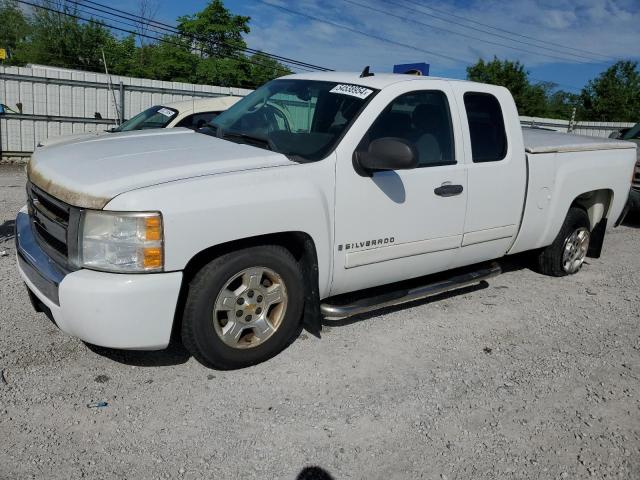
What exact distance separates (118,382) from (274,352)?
96cm

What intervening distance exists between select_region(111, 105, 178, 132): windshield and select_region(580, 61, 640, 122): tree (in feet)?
139

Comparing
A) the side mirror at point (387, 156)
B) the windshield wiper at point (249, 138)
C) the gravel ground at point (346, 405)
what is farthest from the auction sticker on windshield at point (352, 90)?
the gravel ground at point (346, 405)


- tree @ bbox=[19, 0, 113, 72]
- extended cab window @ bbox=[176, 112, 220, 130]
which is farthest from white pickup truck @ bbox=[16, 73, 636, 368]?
tree @ bbox=[19, 0, 113, 72]

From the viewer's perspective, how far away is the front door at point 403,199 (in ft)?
12.1

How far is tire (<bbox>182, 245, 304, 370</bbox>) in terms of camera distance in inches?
126

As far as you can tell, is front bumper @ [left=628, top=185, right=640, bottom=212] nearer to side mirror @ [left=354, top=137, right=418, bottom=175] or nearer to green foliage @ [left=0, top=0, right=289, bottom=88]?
side mirror @ [left=354, top=137, right=418, bottom=175]

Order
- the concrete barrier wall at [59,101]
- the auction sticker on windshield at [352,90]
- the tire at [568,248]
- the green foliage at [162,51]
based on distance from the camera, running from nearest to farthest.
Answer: the auction sticker on windshield at [352,90] → the tire at [568,248] → the concrete barrier wall at [59,101] → the green foliage at [162,51]

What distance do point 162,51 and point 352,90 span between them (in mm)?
37342

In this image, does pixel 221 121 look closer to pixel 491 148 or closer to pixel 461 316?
pixel 491 148

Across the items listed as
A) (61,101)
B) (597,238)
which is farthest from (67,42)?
(597,238)

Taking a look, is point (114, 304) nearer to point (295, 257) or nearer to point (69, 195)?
point (69, 195)

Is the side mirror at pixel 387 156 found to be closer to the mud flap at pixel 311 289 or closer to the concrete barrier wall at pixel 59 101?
the mud flap at pixel 311 289

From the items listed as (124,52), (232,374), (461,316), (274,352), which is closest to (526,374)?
(461,316)

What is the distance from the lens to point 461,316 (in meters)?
4.76
